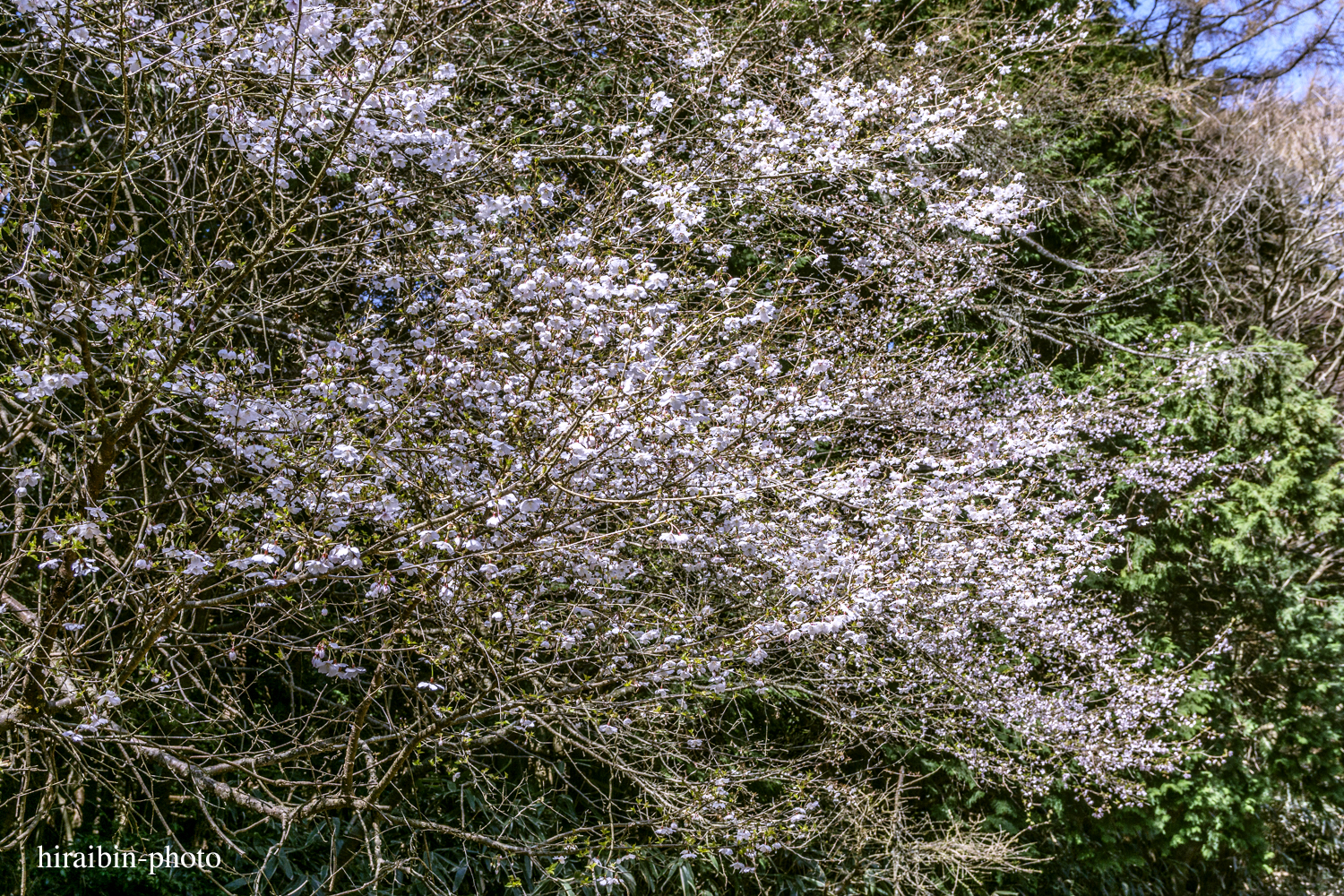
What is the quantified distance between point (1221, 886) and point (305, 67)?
9440mm

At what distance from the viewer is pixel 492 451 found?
367cm

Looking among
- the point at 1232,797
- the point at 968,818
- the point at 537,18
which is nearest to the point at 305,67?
the point at 537,18

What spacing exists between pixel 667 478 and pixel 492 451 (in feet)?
2.26

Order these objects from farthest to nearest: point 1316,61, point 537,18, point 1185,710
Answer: point 1316,61 < point 1185,710 < point 537,18

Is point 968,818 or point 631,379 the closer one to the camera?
point 631,379

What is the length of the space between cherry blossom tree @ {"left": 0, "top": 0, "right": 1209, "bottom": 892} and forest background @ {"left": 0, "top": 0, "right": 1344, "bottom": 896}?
5 centimetres

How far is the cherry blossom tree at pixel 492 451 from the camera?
3.24 metres

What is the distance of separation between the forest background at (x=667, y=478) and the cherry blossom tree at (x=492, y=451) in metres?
0.05

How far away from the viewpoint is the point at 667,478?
367 cm

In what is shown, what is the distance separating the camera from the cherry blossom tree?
3242mm

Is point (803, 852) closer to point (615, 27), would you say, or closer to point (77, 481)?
point (77, 481)

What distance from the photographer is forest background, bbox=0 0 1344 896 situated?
3.34 meters

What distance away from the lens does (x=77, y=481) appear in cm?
322

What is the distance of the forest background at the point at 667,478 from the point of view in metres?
3.34
